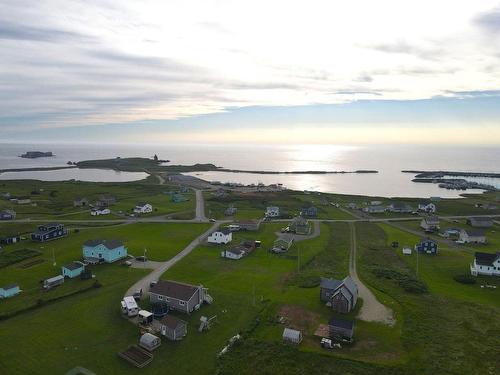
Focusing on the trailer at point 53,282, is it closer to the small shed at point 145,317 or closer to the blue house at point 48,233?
the small shed at point 145,317

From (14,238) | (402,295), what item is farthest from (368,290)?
(14,238)

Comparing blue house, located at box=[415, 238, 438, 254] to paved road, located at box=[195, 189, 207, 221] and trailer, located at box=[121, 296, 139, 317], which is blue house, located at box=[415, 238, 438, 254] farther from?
trailer, located at box=[121, 296, 139, 317]

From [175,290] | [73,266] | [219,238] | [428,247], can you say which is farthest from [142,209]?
[428,247]

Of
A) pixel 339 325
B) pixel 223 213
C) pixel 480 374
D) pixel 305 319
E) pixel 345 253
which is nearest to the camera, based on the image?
pixel 480 374

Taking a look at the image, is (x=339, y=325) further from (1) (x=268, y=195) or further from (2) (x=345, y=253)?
(1) (x=268, y=195)

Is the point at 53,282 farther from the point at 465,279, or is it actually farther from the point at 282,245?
the point at 465,279

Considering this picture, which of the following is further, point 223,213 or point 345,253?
point 223,213
